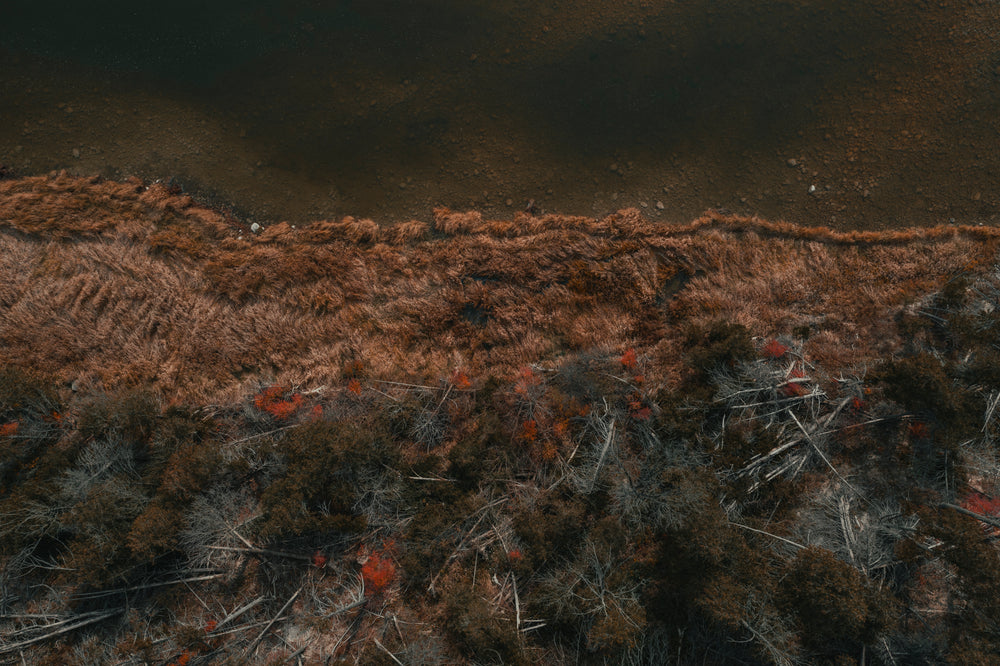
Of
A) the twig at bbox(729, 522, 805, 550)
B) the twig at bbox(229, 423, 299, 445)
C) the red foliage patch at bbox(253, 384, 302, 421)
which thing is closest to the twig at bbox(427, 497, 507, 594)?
the twig at bbox(229, 423, 299, 445)

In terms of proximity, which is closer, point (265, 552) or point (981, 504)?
point (981, 504)

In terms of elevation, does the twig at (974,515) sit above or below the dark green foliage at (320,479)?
below

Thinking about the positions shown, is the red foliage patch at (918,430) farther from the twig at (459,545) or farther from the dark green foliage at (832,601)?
the twig at (459,545)

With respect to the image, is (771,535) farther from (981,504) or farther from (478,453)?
(478,453)

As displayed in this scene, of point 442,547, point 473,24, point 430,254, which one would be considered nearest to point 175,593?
point 442,547

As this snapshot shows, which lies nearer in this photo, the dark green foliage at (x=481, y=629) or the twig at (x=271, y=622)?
the dark green foliage at (x=481, y=629)

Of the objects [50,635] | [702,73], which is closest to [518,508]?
[50,635]

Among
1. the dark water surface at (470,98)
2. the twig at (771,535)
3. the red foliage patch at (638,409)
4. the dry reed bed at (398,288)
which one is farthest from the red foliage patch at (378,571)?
the dark water surface at (470,98)
